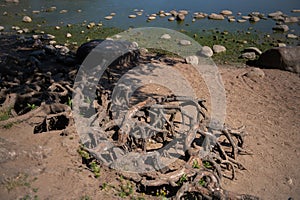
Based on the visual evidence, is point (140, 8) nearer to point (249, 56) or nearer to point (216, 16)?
point (216, 16)

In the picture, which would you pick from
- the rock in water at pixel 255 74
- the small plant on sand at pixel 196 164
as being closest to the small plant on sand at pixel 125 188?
the small plant on sand at pixel 196 164

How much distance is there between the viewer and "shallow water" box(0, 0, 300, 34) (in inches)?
768

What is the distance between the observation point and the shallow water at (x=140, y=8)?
19516 millimetres

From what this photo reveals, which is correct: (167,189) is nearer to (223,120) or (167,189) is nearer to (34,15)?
(223,120)

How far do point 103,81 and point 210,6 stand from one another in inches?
558

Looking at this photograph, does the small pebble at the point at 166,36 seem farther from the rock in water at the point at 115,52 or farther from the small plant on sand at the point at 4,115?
the small plant on sand at the point at 4,115

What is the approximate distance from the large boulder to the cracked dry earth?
3.76ft

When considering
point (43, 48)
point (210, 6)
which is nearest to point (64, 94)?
point (43, 48)

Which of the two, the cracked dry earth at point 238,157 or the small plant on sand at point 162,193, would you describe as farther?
the small plant on sand at point 162,193

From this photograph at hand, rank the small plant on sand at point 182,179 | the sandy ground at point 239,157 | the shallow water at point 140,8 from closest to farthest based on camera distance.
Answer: the sandy ground at point 239,157 < the small plant on sand at point 182,179 < the shallow water at point 140,8

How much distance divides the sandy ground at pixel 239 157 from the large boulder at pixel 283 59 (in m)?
1.27

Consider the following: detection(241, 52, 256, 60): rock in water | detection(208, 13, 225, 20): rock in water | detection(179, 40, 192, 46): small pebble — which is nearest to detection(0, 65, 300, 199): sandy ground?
detection(241, 52, 256, 60): rock in water

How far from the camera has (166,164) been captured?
7.58m

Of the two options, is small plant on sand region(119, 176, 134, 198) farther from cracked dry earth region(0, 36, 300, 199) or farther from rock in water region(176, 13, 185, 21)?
rock in water region(176, 13, 185, 21)
